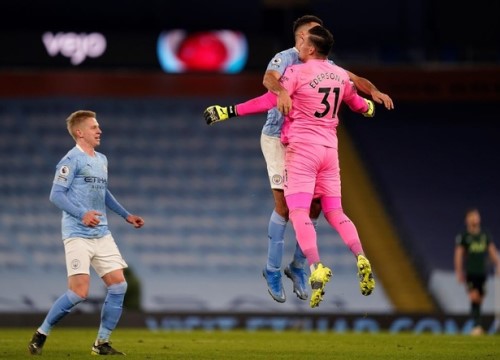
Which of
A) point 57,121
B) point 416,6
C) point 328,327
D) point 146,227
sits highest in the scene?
point 416,6

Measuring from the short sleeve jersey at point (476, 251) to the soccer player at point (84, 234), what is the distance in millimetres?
9539

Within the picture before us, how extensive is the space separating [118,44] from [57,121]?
4085 mm

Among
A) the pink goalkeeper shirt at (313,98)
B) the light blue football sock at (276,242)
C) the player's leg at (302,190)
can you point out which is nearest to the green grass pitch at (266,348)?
the light blue football sock at (276,242)

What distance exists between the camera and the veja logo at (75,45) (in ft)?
80.0

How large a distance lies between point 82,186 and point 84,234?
0.46 meters

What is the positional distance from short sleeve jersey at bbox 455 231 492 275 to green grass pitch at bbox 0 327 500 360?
455 cm

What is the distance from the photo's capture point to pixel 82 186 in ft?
37.7

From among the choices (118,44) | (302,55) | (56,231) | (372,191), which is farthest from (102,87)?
(302,55)

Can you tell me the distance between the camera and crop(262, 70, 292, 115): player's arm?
10.4 meters

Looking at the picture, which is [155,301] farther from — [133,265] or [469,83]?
[469,83]

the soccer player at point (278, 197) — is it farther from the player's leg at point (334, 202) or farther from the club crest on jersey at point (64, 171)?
the club crest on jersey at point (64, 171)

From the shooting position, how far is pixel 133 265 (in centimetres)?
2550

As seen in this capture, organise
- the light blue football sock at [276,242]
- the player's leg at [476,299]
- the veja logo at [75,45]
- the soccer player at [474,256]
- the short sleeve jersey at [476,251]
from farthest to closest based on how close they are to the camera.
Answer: the veja logo at [75,45], the short sleeve jersey at [476,251], the soccer player at [474,256], the player's leg at [476,299], the light blue football sock at [276,242]

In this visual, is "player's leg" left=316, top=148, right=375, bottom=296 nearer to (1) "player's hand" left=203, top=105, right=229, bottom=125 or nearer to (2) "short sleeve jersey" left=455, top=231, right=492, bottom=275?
(1) "player's hand" left=203, top=105, right=229, bottom=125
